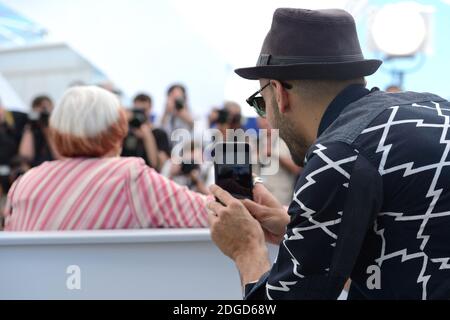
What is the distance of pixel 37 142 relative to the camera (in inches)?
232

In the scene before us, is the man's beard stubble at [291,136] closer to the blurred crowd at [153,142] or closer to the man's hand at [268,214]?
the man's hand at [268,214]

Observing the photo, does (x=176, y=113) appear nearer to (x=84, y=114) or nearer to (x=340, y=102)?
(x=84, y=114)

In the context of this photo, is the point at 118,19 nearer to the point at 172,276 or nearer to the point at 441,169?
the point at 172,276

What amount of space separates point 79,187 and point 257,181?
843 mm

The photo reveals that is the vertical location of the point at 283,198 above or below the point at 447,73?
below

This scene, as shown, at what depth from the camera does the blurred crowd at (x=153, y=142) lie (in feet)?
16.6

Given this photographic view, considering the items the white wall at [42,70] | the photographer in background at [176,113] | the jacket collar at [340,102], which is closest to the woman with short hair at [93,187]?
the jacket collar at [340,102]

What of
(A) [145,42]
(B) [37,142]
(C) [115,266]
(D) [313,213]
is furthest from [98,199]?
(A) [145,42]

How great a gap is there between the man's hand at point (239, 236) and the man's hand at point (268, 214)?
20cm

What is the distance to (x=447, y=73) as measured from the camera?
6445 mm

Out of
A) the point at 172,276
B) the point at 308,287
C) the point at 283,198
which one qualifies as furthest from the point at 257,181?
the point at 283,198

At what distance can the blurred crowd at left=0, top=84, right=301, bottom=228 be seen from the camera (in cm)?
507

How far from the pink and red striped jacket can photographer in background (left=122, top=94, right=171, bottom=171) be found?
2.77 meters
